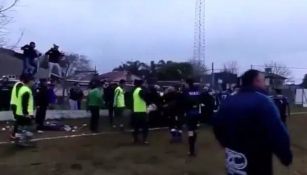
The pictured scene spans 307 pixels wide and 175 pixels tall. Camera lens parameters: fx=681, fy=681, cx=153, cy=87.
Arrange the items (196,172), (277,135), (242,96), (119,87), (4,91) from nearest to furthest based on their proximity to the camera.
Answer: (277,135)
(242,96)
(196,172)
(119,87)
(4,91)

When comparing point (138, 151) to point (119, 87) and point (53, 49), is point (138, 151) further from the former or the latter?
point (53, 49)

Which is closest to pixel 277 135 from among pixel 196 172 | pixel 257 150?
pixel 257 150

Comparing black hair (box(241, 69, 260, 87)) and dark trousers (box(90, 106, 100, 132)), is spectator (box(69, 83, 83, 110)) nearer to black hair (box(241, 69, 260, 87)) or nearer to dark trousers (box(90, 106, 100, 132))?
dark trousers (box(90, 106, 100, 132))

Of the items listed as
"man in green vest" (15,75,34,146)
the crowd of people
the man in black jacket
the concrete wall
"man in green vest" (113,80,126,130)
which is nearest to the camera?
the crowd of people

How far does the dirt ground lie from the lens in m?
13.7

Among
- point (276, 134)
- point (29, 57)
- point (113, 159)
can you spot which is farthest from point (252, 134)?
Answer: point (29, 57)

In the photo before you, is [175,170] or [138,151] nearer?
[175,170]

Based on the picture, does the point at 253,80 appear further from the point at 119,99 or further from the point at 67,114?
the point at 67,114

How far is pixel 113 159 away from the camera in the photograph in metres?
15.0

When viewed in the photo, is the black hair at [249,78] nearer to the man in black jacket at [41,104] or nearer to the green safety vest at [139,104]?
the green safety vest at [139,104]

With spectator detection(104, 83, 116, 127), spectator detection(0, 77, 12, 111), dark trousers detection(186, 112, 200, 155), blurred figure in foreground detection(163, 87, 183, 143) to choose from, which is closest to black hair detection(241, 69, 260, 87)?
dark trousers detection(186, 112, 200, 155)

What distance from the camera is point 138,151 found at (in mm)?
16375

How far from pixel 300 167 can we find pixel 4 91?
1220 centimetres

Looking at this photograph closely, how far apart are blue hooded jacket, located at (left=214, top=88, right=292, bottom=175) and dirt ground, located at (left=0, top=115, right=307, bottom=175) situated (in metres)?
7.10
